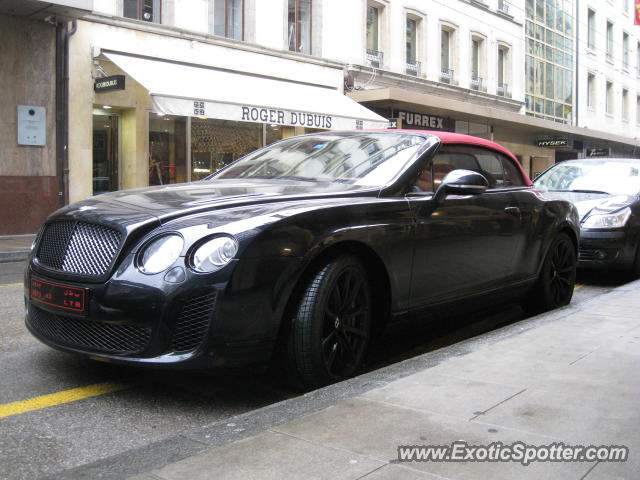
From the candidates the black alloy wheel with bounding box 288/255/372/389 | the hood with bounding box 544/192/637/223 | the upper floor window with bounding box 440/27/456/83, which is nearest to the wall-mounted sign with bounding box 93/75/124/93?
the hood with bounding box 544/192/637/223

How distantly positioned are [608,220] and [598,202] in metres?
0.37

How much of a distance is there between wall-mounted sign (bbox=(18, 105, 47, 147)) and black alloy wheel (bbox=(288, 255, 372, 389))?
12.2 m

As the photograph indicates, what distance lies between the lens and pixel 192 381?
12.7 feet

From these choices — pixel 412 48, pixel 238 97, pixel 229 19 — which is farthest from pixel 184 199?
pixel 412 48

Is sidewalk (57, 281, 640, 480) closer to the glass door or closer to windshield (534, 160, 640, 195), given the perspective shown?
windshield (534, 160, 640, 195)

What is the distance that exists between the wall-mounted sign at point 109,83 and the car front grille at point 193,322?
12119 millimetres

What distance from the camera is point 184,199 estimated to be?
372 cm

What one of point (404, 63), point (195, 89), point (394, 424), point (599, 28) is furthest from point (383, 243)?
point (599, 28)

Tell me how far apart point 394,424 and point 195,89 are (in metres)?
13.5

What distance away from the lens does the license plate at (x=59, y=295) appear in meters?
3.37

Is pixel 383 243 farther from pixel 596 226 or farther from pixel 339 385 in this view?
pixel 596 226

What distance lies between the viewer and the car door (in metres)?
4.27

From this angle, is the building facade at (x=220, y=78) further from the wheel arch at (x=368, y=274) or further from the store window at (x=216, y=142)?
the wheel arch at (x=368, y=274)

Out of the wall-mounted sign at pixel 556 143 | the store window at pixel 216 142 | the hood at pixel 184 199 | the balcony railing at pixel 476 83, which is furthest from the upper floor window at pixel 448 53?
the hood at pixel 184 199
